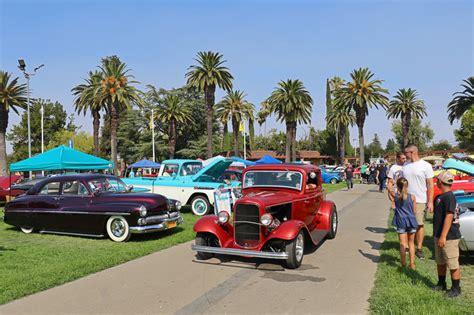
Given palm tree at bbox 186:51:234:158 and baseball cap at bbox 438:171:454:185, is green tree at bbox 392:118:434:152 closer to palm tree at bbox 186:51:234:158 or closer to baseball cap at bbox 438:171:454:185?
palm tree at bbox 186:51:234:158

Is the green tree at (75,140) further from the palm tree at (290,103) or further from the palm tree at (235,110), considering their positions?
the palm tree at (290,103)

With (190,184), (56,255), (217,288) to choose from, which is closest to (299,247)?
(217,288)

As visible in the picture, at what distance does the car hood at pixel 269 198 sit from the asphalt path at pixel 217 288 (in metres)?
1.09

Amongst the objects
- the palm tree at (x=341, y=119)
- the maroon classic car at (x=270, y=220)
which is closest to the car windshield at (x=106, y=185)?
the maroon classic car at (x=270, y=220)

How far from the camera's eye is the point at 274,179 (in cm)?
841

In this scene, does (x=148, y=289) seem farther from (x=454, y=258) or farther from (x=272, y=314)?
(x=454, y=258)

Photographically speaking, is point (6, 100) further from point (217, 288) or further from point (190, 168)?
point (217, 288)

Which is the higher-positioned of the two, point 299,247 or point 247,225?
point 247,225

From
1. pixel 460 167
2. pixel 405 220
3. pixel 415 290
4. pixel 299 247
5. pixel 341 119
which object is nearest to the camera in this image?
pixel 415 290

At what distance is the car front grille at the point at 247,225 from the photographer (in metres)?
6.98

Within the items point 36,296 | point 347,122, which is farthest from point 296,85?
point 36,296

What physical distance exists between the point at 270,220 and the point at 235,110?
47.6m

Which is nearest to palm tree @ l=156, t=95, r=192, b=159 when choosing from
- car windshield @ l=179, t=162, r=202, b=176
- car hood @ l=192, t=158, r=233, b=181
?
car windshield @ l=179, t=162, r=202, b=176

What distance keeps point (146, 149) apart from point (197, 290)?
5638 centimetres
